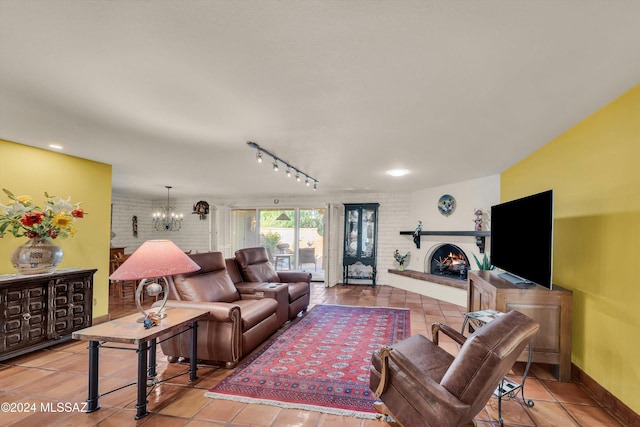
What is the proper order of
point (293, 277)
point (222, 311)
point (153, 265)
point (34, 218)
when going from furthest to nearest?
point (293, 277), point (34, 218), point (222, 311), point (153, 265)

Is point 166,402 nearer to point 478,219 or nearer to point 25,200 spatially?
point 25,200

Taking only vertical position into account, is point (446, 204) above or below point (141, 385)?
above

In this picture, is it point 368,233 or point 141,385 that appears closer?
point 141,385

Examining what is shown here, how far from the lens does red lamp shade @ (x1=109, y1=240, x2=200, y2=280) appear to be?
2123 mm

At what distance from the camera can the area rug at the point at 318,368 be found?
7.48 feet

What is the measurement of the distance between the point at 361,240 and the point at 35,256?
5591 mm

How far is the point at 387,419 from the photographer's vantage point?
2.04 m

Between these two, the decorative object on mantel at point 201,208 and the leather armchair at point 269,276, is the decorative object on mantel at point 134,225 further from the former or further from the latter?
the leather armchair at point 269,276

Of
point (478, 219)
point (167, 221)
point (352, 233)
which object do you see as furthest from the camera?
point (167, 221)

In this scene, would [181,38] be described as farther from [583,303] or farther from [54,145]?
[583,303]

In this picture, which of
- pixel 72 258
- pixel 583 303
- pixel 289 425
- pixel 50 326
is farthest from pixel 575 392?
pixel 72 258

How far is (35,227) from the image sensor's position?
3088 millimetres

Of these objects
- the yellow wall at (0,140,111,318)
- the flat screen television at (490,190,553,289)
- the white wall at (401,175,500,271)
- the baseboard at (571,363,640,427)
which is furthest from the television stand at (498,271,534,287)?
the yellow wall at (0,140,111,318)

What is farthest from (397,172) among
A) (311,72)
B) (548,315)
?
(311,72)
